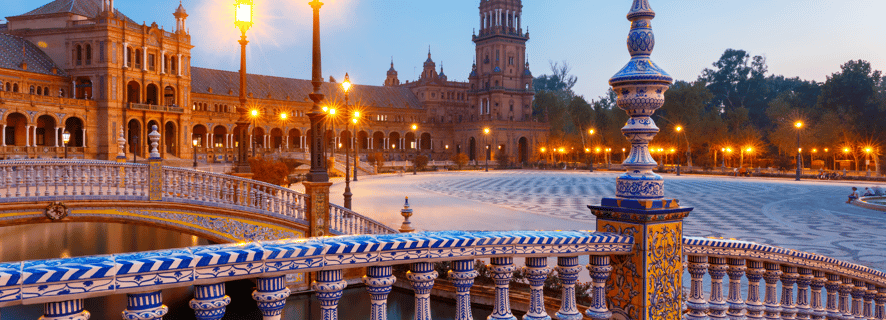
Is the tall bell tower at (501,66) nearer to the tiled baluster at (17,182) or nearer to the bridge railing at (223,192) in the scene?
the bridge railing at (223,192)

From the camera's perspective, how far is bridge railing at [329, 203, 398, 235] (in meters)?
12.3

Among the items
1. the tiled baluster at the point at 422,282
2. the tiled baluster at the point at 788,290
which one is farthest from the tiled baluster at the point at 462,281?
the tiled baluster at the point at 788,290

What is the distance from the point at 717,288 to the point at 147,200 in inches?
384

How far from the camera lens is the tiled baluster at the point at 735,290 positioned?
13.0ft

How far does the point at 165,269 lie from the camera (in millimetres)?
2143

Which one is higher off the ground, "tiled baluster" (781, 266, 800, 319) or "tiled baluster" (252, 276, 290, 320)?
"tiled baluster" (252, 276, 290, 320)

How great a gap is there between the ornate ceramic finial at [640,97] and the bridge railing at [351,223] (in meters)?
9.18

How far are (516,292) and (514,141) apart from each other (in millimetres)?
75872

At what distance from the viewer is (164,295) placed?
12281mm

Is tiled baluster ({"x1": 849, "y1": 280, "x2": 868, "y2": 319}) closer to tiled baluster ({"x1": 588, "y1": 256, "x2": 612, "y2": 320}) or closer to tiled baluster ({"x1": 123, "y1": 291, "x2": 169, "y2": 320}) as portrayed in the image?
tiled baluster ({"x1": 588, "y1": 256, "x2": 612, "y2": 320})

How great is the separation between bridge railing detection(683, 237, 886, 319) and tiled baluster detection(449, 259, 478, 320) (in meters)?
1.70

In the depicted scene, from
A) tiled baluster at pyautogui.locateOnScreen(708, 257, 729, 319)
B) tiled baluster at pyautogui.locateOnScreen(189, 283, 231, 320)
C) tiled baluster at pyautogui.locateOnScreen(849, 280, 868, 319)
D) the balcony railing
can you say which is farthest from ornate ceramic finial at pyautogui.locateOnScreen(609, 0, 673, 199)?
the balcony railing

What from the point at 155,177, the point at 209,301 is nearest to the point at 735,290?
the point at 209,301

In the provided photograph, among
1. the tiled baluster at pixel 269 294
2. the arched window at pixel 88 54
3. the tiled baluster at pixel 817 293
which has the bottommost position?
the tiled baluster at pixel 817 293
